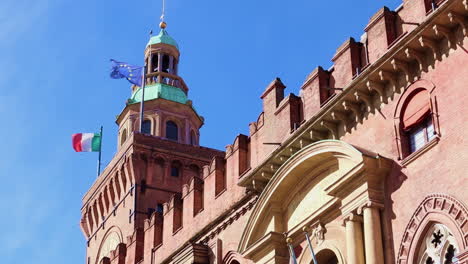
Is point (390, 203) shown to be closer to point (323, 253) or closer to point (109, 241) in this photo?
point (323, 253)

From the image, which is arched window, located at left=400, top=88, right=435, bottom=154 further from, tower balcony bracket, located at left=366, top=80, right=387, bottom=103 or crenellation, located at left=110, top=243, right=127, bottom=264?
crenellation, located at left=110, top=243, right=127, bottom=264

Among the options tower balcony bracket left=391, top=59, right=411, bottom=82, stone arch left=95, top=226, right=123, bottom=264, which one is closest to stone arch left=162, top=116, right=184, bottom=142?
stone arch left=95, top=226, right=123, bottom=264

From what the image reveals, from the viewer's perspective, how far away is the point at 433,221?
23609 mm

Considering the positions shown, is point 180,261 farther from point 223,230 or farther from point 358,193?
point 358,193

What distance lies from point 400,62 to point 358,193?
3.42m

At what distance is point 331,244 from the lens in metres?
27.0

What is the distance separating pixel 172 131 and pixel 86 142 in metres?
5.49

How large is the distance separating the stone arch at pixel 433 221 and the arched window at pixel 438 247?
0.13 metres

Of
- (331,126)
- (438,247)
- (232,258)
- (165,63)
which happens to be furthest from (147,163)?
(438,247)

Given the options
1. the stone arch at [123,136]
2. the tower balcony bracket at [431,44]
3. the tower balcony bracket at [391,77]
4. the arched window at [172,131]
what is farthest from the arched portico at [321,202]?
the stone arch at [123,136]

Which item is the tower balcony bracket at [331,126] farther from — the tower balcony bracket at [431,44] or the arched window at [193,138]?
the arched window at [193,138]

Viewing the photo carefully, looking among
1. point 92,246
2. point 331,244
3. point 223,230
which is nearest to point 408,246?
point 331,244

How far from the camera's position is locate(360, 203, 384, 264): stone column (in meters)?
24.7

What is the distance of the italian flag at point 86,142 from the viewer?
58500 mm
